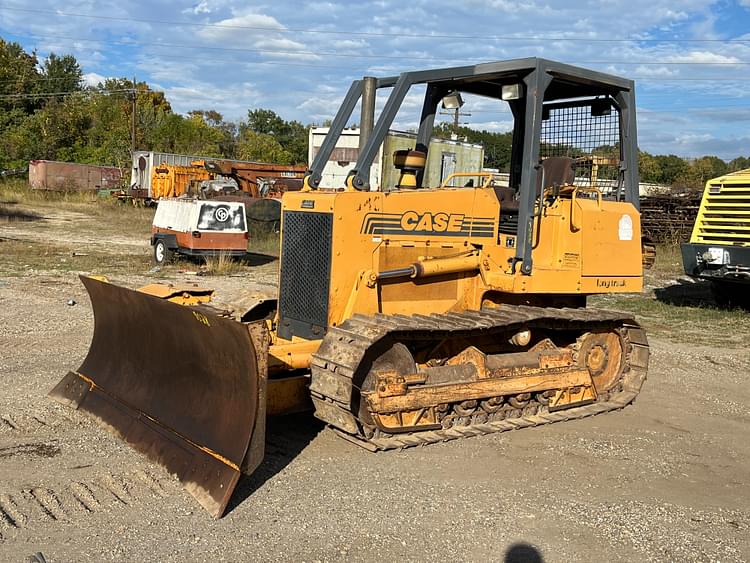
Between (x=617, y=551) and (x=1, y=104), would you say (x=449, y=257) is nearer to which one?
(x=617, y=551)

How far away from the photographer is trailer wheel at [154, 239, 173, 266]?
1630 centimetres

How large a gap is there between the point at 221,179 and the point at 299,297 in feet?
73.6

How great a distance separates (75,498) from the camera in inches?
176

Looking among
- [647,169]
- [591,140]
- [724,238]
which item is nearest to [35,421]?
[591,140]

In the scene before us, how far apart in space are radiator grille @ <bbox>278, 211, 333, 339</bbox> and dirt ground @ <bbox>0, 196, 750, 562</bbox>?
32.4 inches

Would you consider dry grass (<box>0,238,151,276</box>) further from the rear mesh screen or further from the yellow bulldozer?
the rear mesh screen

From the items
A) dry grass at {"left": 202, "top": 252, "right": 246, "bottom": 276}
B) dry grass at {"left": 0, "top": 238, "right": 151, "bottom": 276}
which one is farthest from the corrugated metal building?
dry grass at {"left": 0, "top": 238, "right": 151, "bottom": 276}

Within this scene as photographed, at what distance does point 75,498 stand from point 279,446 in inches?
58.4

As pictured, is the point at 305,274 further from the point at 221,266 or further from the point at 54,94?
the point at 54,94

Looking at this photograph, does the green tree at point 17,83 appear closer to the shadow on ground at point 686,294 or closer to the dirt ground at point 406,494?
the shadow on ground at point 686,294

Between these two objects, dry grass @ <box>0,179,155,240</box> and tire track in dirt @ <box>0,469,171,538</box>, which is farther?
dry grass @ <box>0,179,155,240</box>

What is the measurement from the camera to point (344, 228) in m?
5.62

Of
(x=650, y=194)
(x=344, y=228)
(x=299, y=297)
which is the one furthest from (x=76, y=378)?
(x=650, y=194)

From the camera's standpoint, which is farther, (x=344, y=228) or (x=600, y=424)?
(x=600, y=424)
